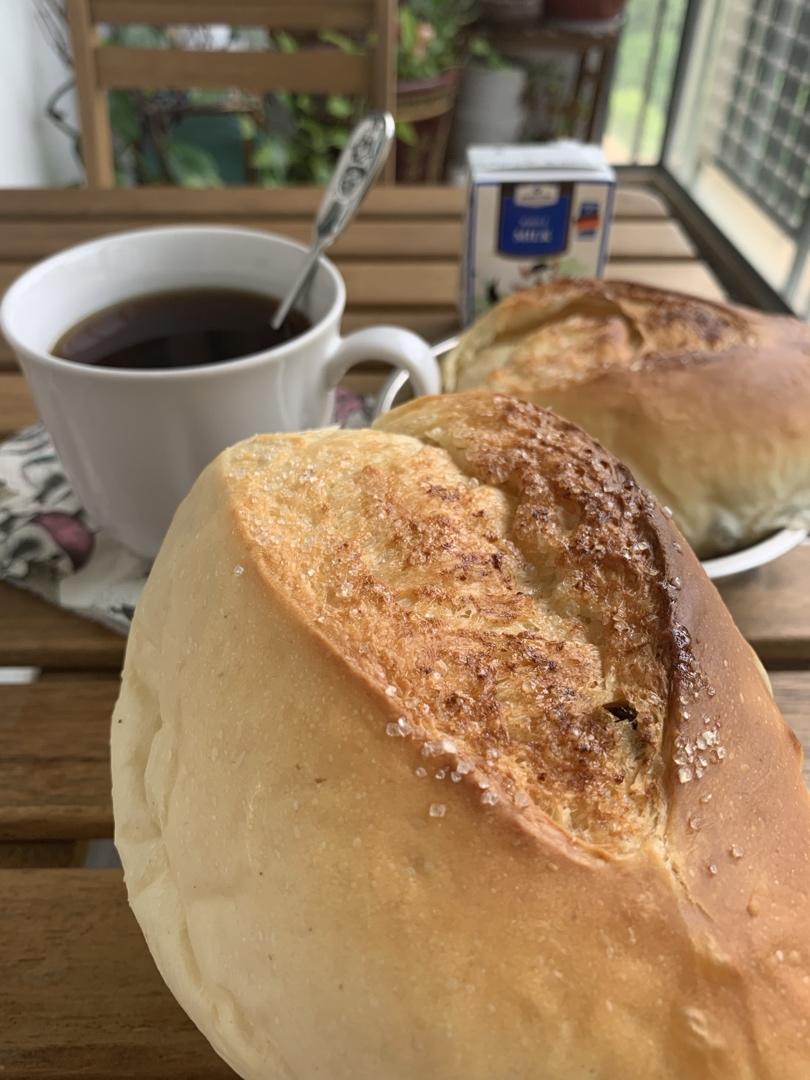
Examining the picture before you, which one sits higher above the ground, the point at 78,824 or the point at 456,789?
the point at 456,789

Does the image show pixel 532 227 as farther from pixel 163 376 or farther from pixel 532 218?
pixel 163 376

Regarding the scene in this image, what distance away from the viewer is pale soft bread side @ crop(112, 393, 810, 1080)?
38 centimetres

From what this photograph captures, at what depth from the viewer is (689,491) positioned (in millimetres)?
775

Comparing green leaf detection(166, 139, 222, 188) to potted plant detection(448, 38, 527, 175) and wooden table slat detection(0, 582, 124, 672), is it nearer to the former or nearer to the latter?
potted plant detection(448, 38, 527, 175)

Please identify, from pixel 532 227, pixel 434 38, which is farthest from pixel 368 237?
pixel 434 38

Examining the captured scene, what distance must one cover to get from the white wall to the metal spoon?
1.69 metres

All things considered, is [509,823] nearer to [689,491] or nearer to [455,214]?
[689,491]

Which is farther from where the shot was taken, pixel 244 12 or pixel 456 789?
pixel 244 12

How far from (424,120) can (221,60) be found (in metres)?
1.23

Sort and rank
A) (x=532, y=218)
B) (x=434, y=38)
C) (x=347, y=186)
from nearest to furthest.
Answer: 1. (x=347, y=186)
2. (x=532, y=218)
3. (x=434, y=38)

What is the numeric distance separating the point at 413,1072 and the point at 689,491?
54 centimetres

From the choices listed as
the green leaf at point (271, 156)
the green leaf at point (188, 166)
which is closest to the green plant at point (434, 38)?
the green leaf at point (271, 156)

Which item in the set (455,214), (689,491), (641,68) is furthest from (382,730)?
(641,68)

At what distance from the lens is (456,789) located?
40 cm
